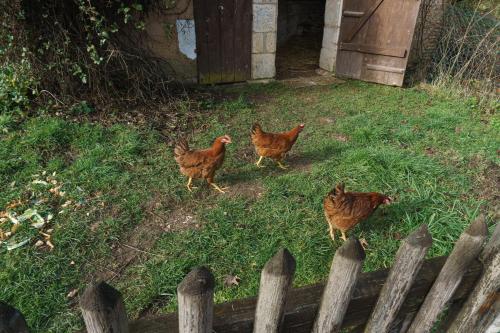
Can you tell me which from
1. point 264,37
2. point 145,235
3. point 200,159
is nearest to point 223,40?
point 264,37

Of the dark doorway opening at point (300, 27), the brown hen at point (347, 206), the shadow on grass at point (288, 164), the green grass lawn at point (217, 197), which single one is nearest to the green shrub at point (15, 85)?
the green grass lawn at point (217, 197)

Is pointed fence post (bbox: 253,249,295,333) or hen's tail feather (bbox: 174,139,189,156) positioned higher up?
pointed fence post (bbox: 253,249,295,333)

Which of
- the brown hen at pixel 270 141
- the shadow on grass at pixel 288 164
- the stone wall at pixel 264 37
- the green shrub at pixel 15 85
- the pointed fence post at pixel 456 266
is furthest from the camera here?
the stone wall at pixel 264 37

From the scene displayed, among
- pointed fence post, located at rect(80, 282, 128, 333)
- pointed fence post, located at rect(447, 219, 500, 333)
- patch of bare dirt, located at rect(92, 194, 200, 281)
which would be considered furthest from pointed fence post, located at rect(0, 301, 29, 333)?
pointed fence post, located at rect(447, 219, 500, 333)

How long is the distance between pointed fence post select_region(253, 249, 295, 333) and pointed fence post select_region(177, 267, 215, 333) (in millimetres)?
191

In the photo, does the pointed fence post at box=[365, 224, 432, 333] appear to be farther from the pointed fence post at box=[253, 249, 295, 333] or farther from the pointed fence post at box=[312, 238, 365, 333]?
the pointed fence post at box=[253, 249, 295, 333]

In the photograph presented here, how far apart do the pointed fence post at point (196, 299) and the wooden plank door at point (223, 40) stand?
621 cm

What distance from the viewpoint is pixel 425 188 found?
359cm

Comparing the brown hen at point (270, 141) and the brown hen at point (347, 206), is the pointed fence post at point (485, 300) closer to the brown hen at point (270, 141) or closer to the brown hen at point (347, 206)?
the brown hen at point (347, 206)

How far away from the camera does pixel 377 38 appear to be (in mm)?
6934

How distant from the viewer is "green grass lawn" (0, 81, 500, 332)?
2.59m

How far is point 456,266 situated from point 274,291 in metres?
0.83

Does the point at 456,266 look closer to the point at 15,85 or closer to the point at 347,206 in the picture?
the point at 347,206

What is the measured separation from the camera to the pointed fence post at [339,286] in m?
1.18
